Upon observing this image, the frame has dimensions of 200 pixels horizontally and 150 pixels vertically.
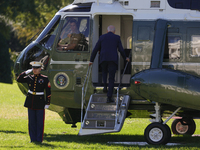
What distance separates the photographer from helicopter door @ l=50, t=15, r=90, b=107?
10258 millimetres

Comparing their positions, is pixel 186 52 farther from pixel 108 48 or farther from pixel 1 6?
pixel 1 6

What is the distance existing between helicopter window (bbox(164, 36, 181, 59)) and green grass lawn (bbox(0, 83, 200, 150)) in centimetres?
219

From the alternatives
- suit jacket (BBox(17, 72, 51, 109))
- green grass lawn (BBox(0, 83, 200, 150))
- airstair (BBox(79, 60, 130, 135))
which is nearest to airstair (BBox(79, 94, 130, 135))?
airstair (BBox(79, 60, 130, 135))

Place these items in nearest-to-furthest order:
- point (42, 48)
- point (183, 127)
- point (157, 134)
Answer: point (157, 134) → point (42, 48) → point (183, 127)

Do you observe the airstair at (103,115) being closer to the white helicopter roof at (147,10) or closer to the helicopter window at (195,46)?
the helicopter window at (195,46)

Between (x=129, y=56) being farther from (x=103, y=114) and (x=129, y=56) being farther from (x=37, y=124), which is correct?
(x=37, y=124)

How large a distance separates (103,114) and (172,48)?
2402 millimetres

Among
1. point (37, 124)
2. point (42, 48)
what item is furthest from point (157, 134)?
point (42, 48)

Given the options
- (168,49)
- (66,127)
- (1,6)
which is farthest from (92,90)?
(1,6)

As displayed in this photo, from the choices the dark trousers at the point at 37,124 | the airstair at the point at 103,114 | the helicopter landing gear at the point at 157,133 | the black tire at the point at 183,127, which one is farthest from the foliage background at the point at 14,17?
the helicopter landing gear at the point at 157,133

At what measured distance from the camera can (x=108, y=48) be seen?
32.0 feet

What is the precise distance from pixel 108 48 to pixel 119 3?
141 cm

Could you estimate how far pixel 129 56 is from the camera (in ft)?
→ 33.9

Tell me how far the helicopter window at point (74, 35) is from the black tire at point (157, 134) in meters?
2.63
